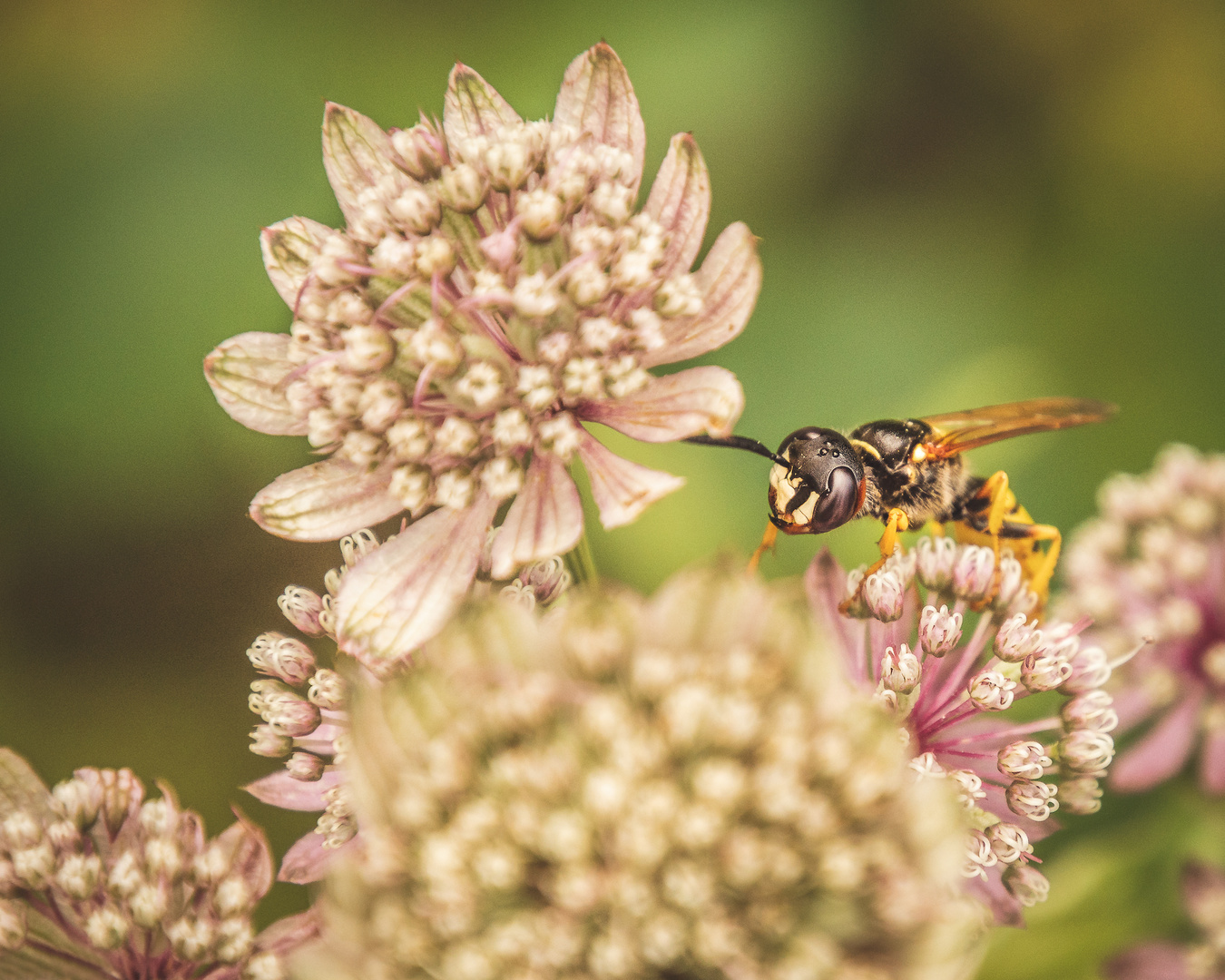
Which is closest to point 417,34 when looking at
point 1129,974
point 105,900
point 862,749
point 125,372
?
point 125,372

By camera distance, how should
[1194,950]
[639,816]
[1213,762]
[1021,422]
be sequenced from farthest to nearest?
[1213,762] < [1194,950] < [1021,422] < [639,816]

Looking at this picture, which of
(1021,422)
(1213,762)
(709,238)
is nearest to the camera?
(1021,422)

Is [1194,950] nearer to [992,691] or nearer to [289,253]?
[992,691]

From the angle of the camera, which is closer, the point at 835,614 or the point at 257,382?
the point at 257,382

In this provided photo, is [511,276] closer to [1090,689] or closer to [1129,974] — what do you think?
[1090,689]

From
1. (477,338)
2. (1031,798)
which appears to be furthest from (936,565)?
(477,338)

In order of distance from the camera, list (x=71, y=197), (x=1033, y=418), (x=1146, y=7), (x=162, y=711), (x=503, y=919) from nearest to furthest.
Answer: (x=503, y=919)
(x=1033, y=418)
(x=162, y=711)
(x=71, y=197)
(x=1146, y=7)

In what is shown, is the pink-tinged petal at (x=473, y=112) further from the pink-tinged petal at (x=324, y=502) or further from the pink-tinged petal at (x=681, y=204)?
the pink-tinged petal at (x=324, y=502)

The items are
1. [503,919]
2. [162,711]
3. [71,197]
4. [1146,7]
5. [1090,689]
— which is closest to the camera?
[503,919]
